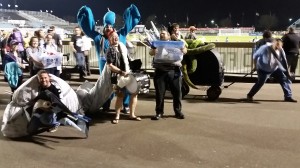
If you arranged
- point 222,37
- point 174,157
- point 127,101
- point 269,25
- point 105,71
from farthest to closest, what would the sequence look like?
point 269,25 < point 222,37 < point 127,101 < point 105,71 < point 174,157

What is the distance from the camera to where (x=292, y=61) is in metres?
14.0

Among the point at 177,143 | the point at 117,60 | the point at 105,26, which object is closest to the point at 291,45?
the point at 105,26

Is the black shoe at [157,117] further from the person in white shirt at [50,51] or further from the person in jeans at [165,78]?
the person in white shirt at [50,51]

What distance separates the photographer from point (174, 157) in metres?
5.81

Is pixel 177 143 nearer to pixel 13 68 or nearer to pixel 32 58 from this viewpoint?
pixel 32 58

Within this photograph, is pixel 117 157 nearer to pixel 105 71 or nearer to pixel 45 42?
pixel 105 71

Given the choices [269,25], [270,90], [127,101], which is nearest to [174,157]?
[127,101]

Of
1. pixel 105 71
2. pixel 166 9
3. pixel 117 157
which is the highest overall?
pixel 166 9

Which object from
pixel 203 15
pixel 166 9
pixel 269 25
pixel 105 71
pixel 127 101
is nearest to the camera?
pixel 105 71

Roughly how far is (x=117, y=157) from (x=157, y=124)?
2048 millimetres

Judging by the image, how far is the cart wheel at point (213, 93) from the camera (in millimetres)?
10469

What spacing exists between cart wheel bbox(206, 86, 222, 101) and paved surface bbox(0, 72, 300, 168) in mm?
1249

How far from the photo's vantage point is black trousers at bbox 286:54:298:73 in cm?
1384

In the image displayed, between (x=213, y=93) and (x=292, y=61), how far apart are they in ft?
15.3
